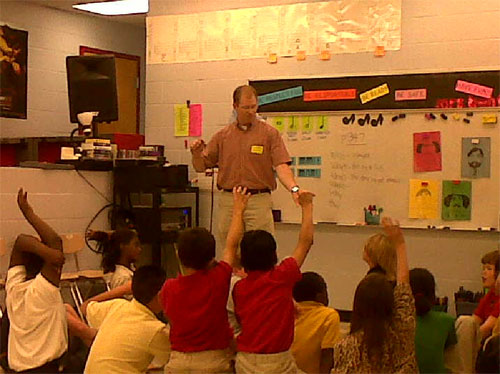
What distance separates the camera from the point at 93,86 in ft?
23.9

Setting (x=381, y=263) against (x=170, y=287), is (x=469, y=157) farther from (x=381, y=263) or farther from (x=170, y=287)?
(x=170, y=287)

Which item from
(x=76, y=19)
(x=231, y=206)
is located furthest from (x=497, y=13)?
(x=76, y=19)

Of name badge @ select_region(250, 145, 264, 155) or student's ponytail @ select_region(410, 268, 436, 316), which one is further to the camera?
name badge @ select_region(250, 145, 264, 155)

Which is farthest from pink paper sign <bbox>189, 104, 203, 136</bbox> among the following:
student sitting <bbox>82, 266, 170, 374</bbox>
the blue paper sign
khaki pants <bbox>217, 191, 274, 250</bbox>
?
student sitting <bbox>82, 266, 170, 374</bbox>

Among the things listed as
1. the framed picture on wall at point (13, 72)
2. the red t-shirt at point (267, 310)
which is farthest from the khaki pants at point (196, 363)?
the framed picture on wall at point (13, 72)

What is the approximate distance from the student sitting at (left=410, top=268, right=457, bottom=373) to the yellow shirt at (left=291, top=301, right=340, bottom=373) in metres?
0.38

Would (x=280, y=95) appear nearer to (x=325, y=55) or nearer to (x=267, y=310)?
(x=325, y=55)

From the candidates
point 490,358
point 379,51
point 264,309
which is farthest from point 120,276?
point 379,51

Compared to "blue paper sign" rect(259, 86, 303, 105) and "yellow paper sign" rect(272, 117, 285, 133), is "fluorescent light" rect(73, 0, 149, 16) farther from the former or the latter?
"yellow paper sign" rect(272, 117, 285, 133)

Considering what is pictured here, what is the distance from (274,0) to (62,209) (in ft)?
8.11

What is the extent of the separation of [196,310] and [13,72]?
5.38 meters

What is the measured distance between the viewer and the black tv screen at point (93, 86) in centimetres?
724

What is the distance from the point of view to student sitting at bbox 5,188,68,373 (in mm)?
4164

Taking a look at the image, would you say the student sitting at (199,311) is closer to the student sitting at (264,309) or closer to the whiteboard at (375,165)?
the student sitting at (264,309)
